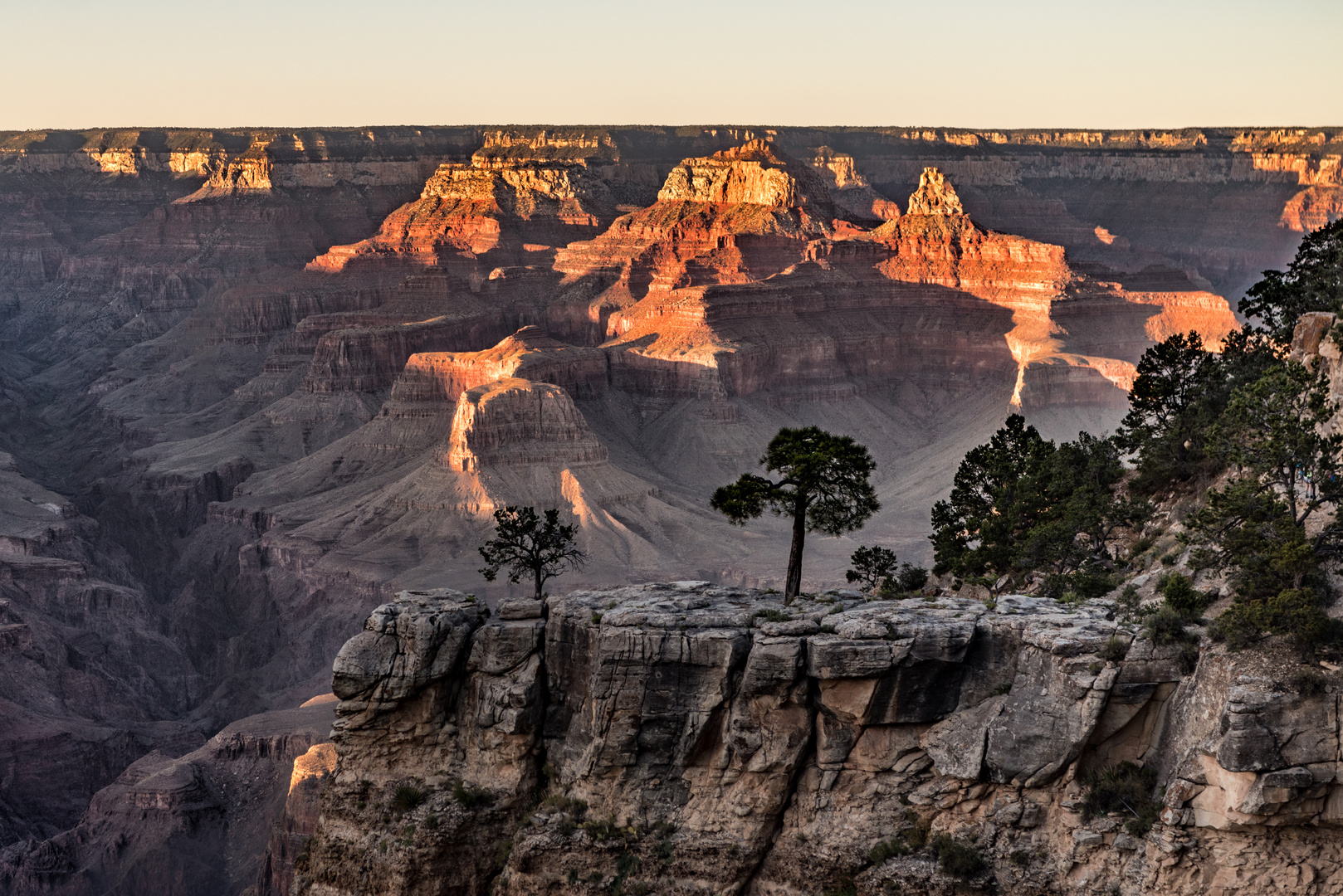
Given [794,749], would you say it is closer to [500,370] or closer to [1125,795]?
[1125,795]

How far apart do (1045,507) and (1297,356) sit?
10.6 meters

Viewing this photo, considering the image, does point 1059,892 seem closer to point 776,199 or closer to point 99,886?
point 99,886

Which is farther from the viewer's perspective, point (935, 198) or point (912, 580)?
point (935, 198)

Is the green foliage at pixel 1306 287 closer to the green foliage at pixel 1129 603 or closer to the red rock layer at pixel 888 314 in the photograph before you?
the green foliage at pixel 1129 603

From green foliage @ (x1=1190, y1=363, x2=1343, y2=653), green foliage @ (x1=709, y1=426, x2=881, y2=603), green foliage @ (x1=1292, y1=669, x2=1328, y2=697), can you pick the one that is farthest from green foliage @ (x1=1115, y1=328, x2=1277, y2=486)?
green foliage @ (x1=1292, y1=669, x2=1328, y2=697)

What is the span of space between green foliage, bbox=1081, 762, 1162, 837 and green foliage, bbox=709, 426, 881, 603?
1226cm

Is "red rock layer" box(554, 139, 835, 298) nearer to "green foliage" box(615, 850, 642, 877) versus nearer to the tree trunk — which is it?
the tree trunk

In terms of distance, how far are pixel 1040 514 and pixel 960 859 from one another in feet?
71.8

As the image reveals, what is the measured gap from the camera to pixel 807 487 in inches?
1865

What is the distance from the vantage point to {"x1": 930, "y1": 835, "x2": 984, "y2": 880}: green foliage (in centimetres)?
3719

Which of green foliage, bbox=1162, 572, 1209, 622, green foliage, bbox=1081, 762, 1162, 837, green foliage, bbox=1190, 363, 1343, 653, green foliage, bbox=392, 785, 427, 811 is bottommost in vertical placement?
green foliage, bbox=392, 785, 427, 811

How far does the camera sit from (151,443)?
18225cm

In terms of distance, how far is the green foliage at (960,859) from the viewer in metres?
37.2

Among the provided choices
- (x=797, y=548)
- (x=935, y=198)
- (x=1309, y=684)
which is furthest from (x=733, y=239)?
(x=1309, y=684)
